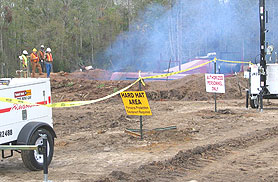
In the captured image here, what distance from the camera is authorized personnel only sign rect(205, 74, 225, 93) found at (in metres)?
14.7

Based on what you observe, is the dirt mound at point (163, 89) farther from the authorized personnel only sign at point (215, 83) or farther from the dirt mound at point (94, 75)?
the dirt mound at point (94, 75)

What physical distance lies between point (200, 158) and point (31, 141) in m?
3.30

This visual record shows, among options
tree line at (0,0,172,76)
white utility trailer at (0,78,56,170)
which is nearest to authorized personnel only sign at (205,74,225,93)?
white utility trailer at (0,78,56,170)

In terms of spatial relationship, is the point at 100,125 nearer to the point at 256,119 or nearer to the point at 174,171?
the point at 256,119

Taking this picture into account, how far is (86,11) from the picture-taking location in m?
54.2

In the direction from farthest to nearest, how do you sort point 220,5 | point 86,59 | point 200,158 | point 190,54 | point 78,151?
1. point 86,59
2. point 190,54
3. point 220,5
4. point 78,151
5. point 200,158

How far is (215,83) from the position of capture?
14.9 metres

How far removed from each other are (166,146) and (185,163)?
1.90m

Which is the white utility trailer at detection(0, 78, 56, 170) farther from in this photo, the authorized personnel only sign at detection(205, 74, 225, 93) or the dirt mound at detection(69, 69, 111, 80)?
the dirt mound at detection(69, 69, 111, 80)

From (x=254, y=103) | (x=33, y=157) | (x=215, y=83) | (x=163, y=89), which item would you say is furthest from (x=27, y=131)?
(x=163, y=89)

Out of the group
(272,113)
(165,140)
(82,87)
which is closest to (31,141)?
(165,140)

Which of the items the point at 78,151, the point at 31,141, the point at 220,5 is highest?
the point at 220,5

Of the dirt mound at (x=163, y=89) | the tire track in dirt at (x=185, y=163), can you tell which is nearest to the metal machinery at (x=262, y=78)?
the dirt mound at (x=163, y=89)

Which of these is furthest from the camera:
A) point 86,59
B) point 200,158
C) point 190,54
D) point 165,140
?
point 86,59
